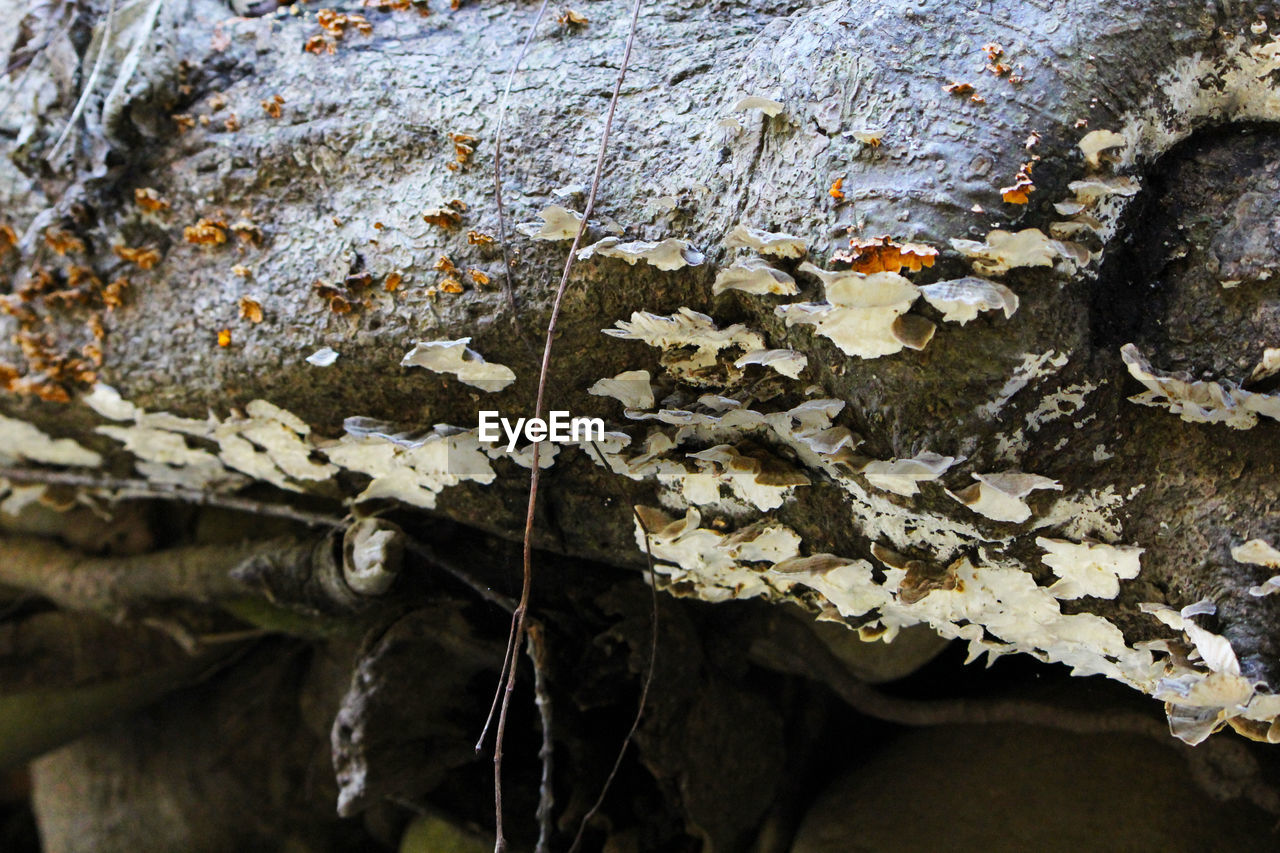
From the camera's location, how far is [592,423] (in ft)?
3.77

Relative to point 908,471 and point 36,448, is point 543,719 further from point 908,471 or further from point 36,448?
point 36,448

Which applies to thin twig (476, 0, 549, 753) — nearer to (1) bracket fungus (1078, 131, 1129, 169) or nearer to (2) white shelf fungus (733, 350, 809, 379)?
(2) white shelf fungus (733, 350, 809, 379)

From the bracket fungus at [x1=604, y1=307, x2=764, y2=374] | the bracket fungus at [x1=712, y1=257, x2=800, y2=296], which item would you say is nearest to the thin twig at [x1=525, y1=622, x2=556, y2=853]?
the bracket fungus at [x1=604, y1=307, x2=764, y2=374]

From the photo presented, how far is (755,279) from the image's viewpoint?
0.90 metres

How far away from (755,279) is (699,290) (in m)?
0.11

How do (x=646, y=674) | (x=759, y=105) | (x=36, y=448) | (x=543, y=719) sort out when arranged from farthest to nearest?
(x=36, y=448) < (x=646, y=674) < (x=543, y=719) < (x=759, y=105)

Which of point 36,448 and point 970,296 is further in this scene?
point 36,448

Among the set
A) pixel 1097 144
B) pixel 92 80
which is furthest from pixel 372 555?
pixel 1097 144

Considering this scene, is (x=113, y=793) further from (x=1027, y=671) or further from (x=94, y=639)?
(x=1027, y=671)

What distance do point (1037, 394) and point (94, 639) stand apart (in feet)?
7.02

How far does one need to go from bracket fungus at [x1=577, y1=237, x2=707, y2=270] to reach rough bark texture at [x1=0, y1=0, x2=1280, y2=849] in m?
0.03


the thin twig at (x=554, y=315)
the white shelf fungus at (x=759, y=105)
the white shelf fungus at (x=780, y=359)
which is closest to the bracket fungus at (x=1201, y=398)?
the white shelf fungus at (x=780, y=359)

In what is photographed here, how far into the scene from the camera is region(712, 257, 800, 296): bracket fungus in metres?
0.89

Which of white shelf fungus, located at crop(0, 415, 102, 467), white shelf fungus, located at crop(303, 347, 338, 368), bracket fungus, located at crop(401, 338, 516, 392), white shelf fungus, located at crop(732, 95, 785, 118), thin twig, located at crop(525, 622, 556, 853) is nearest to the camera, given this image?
white shelf fungus, located at crop(732, 95, 785, 118)
